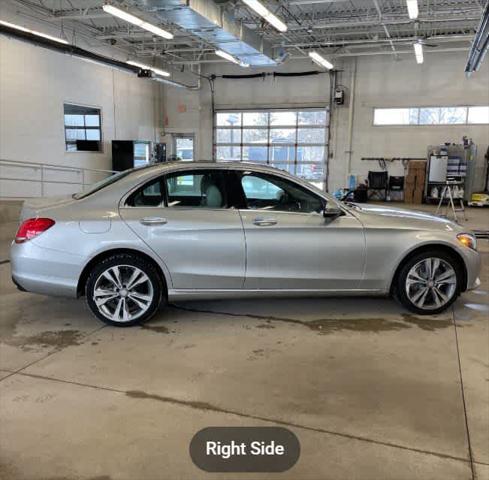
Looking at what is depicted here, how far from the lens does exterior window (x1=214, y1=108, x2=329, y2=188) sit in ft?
59.4

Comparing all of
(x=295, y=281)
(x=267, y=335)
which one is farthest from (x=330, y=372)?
(x=295, y=281)

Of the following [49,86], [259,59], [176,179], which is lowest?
[176,179]

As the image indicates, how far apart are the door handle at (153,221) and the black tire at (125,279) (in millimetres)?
296

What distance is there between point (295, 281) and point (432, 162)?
13264mm

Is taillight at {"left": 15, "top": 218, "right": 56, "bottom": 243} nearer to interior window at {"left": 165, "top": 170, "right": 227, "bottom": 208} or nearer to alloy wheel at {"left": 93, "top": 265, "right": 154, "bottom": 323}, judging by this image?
alloy wheel at {"left": 93, "top": 265, "right": 154, "bottom": 323}

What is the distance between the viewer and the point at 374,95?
17.1 m

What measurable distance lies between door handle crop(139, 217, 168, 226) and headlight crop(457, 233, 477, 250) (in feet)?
8.79

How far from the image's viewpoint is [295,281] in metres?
4.15

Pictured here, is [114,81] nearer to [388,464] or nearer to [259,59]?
[259,59]

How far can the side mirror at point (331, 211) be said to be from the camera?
409cm

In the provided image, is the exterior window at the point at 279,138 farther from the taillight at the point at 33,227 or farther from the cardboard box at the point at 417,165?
the taillight at the point at 33,227

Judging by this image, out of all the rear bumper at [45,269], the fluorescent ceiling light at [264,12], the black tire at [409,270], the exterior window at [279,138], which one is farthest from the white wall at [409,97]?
the rear bumper at [45,269]

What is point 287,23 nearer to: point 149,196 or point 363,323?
point 149,196

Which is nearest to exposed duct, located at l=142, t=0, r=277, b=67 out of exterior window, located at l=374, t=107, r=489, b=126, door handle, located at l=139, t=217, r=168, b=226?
exterior window, located at l=374, t=107, r=489, b=126
